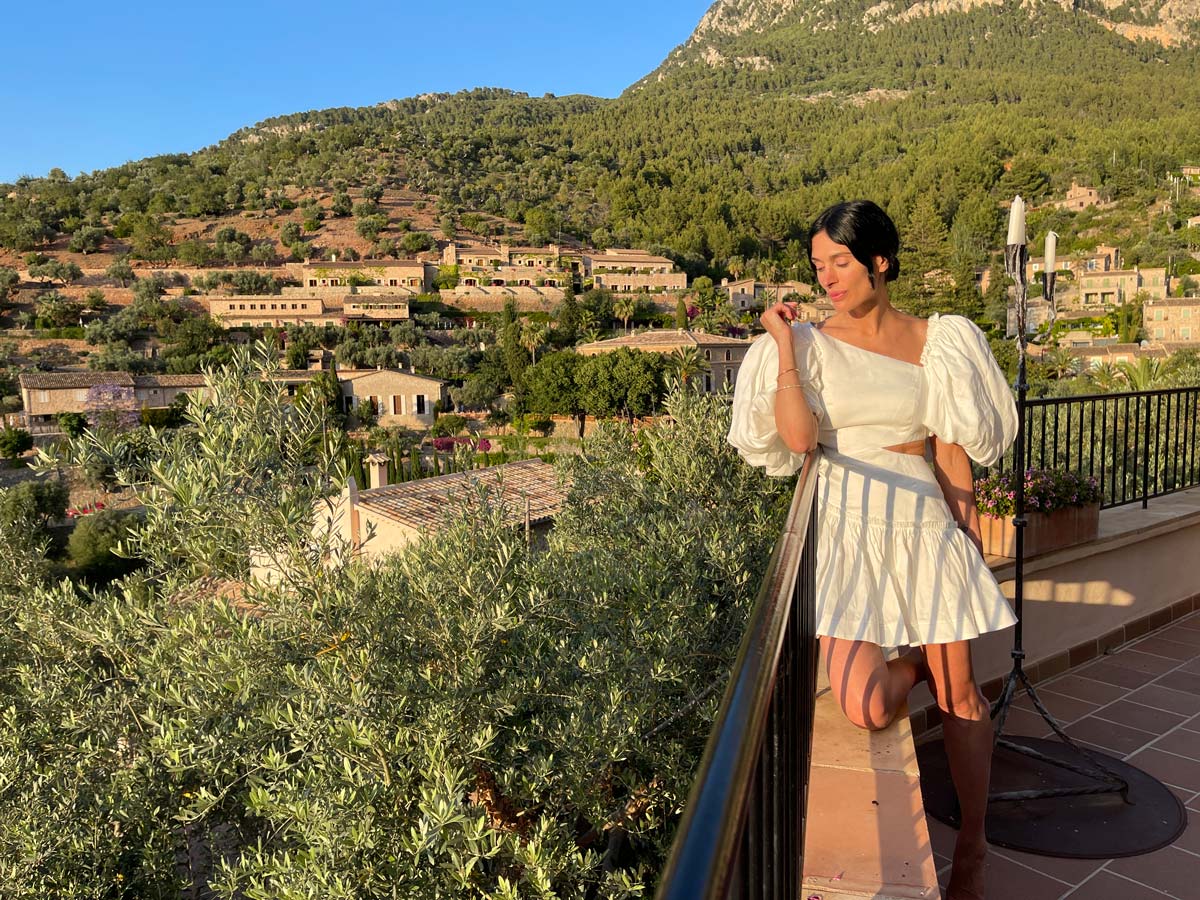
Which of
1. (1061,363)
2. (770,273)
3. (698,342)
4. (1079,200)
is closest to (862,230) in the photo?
(1061,363)

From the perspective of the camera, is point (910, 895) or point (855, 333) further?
point (855, 333)

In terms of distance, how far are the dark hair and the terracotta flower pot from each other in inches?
64.8

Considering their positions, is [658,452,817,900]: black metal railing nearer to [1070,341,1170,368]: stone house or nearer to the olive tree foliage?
the olive tree foliage

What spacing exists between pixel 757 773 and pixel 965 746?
1498 millimetres

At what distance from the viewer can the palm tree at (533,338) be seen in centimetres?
4812

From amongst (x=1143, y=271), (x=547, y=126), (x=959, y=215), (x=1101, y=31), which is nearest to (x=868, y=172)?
(x=959, y=215)

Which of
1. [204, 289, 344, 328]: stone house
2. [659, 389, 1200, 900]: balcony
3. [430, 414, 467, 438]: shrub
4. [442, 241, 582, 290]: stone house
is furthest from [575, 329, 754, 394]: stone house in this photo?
[659, 389, 1200, 900]: balcony

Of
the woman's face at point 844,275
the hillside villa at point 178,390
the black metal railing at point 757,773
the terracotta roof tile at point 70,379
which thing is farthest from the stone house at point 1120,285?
the black metal railing at point 757,773

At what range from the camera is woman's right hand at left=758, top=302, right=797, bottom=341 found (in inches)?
71.7

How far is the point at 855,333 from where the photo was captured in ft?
6.32

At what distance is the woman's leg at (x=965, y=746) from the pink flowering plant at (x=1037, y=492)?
1505mm

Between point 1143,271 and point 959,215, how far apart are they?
48.0 ft

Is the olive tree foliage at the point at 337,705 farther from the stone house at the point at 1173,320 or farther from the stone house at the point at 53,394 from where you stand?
the stone house at the point at 1173,320

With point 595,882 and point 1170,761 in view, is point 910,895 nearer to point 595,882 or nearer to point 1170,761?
point 595,882
